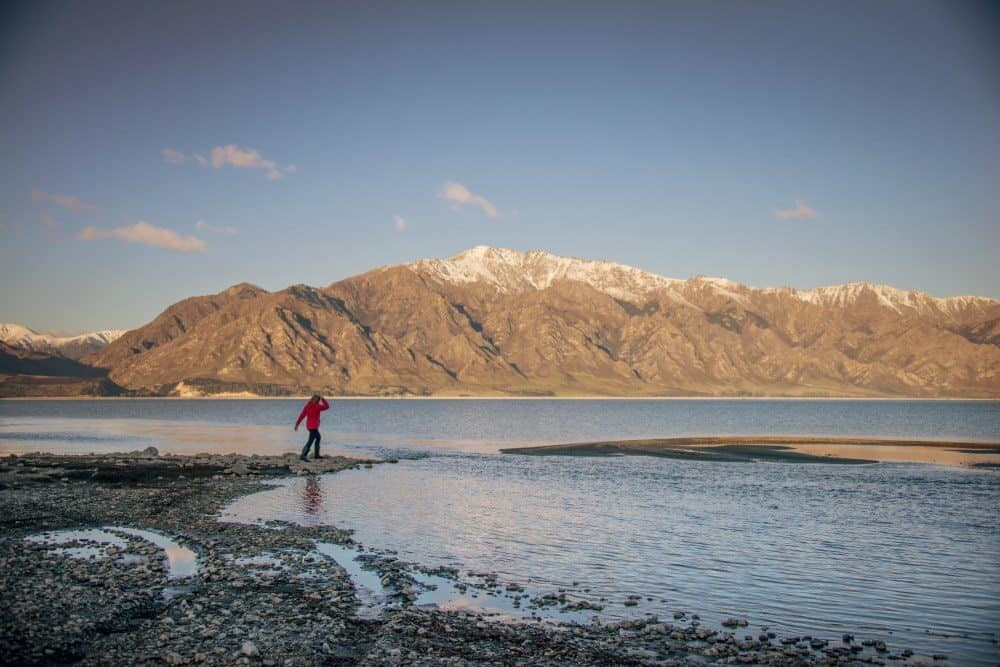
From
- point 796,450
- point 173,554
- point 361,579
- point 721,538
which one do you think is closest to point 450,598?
point 361,579

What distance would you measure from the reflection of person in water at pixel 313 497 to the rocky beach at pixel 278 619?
7671mm

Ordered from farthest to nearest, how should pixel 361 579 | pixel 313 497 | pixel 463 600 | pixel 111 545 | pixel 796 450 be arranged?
pixel 796 450, pixel 313 497, pixel 111 545, pixel 361 579, pixel 463 600

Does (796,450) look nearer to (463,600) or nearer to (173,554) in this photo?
(463,600)

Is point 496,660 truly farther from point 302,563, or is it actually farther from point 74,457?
Result: point 74,457

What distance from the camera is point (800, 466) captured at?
66.8 meters

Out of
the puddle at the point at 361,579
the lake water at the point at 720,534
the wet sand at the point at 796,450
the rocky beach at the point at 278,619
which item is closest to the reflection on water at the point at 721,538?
the lake water at the point at 720,534

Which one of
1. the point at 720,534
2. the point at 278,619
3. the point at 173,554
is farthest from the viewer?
the point at 720,534

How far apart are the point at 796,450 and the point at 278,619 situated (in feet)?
250

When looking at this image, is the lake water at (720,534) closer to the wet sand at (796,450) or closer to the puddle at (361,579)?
the puddle at (361,579)

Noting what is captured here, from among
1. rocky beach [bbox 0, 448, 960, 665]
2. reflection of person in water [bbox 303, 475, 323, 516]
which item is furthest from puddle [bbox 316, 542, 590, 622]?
reflection of person in water [bbox 303, 475, 323, 516]

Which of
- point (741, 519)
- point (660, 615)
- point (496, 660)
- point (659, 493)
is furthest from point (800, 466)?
point (496, 660)

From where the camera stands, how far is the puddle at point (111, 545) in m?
25.9

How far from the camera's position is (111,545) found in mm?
28547

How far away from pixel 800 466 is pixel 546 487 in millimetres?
27960
